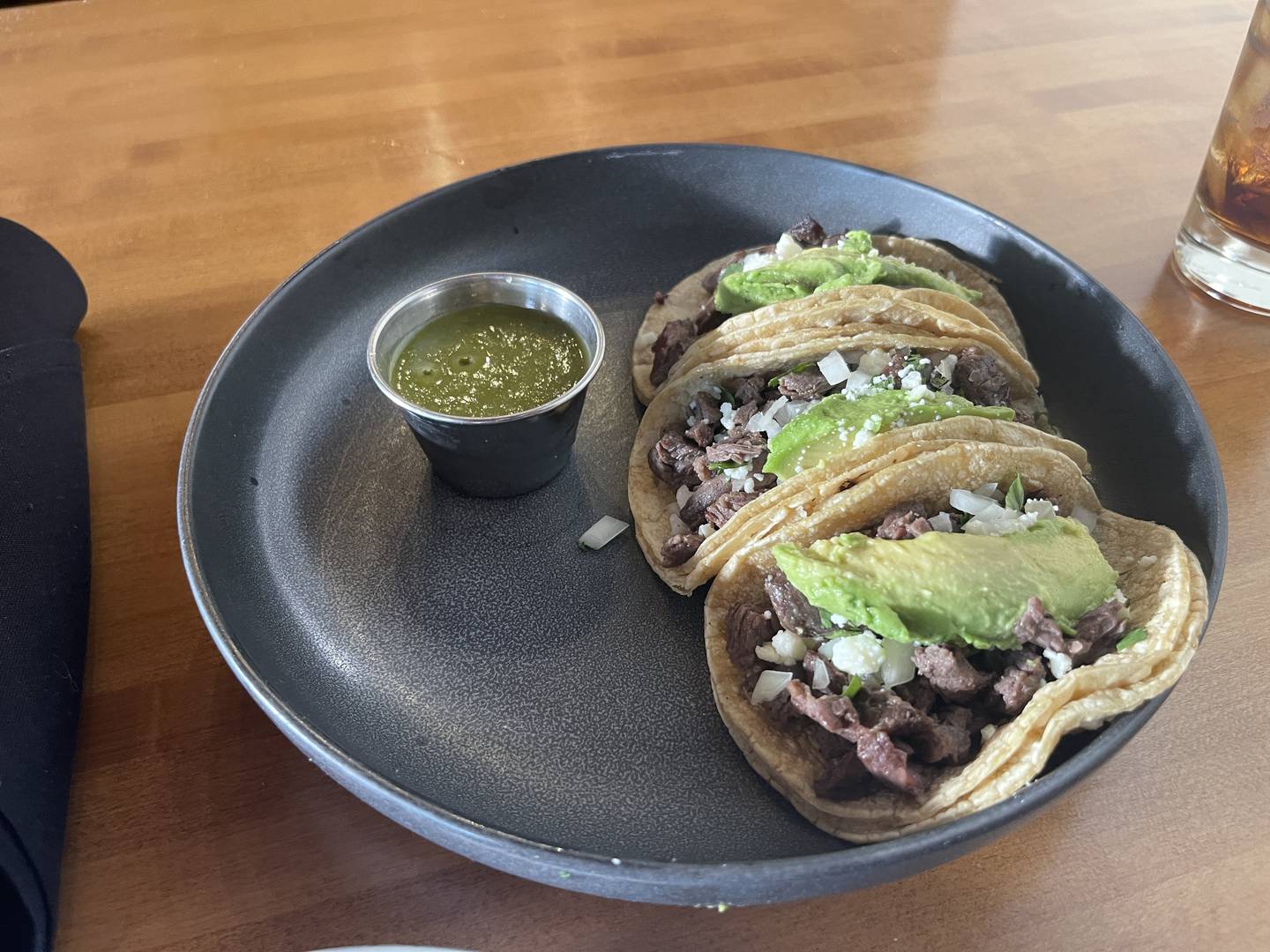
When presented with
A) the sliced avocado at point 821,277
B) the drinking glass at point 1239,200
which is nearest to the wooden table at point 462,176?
the drinking glass at point 1239,200

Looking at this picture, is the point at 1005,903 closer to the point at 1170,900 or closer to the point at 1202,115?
the point at 1170,900

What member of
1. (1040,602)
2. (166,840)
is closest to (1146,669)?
(1040,602)

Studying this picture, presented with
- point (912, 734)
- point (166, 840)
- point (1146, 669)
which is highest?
point (1146, 669)

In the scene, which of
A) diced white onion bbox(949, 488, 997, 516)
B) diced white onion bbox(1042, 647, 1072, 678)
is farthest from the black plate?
diced white onion bbox(949, 488, 997, 516)

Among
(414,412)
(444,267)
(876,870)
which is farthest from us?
(444,267)

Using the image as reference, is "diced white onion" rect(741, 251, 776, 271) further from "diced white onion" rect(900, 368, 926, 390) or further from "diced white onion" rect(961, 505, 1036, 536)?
"diced white onion" rect(961, 505, 1036, 536)

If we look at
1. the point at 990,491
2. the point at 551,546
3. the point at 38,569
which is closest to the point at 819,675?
the point at 990,491

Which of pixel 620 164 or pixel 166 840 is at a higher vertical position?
pixel 620 164

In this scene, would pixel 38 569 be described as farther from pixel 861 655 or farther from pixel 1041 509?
pixel 1041 509
